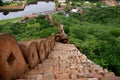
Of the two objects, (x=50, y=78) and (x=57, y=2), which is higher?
(x=50, y=78)

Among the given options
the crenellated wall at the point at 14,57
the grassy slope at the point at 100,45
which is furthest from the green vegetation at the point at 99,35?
the crenellated wall at the point at 14,57

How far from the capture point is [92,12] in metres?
64.9

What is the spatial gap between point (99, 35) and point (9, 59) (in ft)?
113

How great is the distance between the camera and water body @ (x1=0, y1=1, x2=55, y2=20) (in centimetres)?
7078

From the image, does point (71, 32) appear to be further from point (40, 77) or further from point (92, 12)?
point (40, 77)

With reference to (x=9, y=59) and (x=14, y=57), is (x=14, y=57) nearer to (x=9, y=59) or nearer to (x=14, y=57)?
(x=14, y=57)

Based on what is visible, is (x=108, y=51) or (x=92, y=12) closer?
(x=108, y=51)

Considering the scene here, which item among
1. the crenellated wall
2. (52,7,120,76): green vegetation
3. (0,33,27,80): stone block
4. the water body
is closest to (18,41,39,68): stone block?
the crenellated wall

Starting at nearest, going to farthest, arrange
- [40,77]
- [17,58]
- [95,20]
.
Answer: [17,58] < [40,77] < [95,20]

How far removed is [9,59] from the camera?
630cm

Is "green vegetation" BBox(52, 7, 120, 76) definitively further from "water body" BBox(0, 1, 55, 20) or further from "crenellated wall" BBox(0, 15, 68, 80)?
"water body" BBox(0, 1, 55, 20)

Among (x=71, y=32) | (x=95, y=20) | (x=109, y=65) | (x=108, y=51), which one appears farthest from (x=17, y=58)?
(x=95, y=20)

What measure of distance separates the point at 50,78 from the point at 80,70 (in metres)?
1.79

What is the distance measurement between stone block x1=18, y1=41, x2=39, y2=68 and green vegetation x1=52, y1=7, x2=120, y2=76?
38.6 feet
